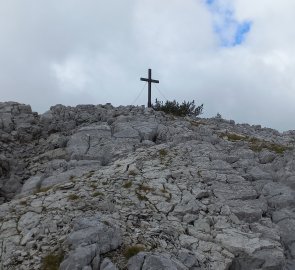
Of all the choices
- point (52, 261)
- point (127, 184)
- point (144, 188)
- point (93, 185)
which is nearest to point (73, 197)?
point (93, 185)

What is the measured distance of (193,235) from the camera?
12336 millimetres

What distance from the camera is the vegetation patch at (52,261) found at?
35.0 feet

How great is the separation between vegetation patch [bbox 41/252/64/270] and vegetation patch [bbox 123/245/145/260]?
171cm

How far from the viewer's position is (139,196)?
1412 centimetres

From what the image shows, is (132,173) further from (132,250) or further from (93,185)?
(132,250)

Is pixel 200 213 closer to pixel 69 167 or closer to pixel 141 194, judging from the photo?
pixel 141 194

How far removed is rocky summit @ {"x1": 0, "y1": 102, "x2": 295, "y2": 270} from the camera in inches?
439

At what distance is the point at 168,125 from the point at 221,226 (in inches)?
397

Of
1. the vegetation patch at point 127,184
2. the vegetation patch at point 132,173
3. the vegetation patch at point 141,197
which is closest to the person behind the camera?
the vegetation patch at point 141,197

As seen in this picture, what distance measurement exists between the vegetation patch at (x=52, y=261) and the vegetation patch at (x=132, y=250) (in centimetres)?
171

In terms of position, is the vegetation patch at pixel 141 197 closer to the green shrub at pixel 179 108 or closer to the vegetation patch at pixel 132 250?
the vegetation patch at pixel 132 250

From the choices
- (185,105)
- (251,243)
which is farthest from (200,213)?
(185,105)

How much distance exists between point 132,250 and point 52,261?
7.00 ft

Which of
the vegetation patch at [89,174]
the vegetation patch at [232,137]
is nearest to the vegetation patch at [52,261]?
the vegetation patch at [89,174]
